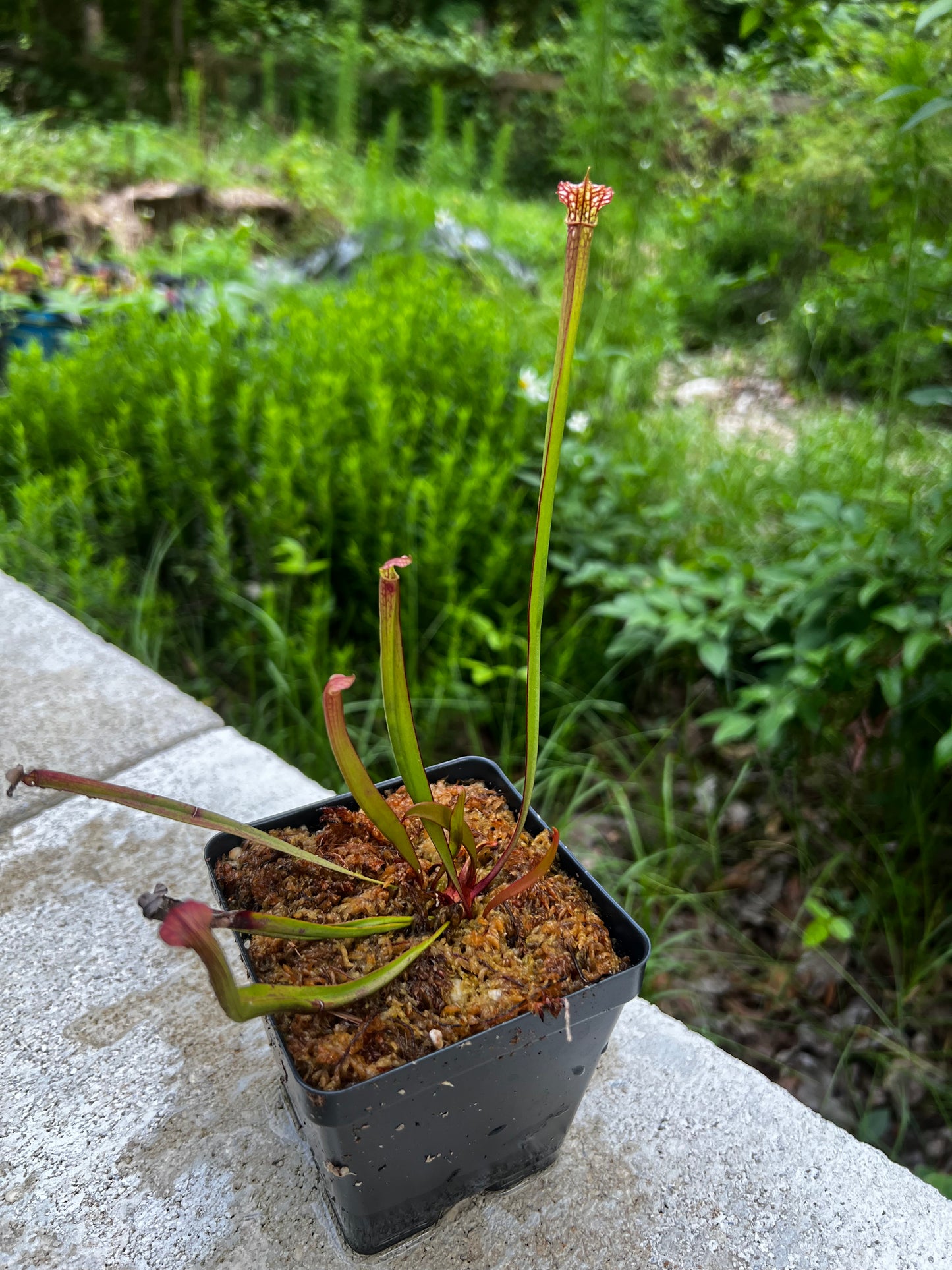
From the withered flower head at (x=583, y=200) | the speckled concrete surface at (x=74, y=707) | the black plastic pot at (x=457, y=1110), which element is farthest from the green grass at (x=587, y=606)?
the withered flower head at (x=583, y=200)

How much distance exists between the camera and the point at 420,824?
871 mm

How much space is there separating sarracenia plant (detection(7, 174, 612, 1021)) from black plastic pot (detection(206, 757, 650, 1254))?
76mm

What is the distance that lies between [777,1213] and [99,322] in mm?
2958

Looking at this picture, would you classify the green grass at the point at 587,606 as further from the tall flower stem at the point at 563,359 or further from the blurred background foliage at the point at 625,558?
the tall flower stem at the point at 563,359

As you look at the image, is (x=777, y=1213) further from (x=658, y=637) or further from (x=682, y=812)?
(x=658, y=637)

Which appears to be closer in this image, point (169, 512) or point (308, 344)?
point (169, 512)

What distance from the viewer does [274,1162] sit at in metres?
0.87

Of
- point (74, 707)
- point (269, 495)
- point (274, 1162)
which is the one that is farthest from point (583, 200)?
point (269, 495)

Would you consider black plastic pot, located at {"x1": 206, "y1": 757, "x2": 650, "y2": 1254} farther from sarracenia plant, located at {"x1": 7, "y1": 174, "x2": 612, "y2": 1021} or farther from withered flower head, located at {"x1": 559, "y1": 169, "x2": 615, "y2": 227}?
withered flower head, located at {"x1": 559, "y1": 169, "x2": 615, "y2": 227}

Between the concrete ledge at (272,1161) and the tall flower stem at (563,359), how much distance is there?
53 cm

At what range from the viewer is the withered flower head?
57cm

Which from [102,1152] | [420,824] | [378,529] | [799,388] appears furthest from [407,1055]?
[799,388]

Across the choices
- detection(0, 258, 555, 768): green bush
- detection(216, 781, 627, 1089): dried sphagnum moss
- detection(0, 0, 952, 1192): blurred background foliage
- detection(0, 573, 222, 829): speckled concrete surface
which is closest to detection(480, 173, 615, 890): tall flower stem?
detection(216, 781, 627, 1089): dried sphagnum moss

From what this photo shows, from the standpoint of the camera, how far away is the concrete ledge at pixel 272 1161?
812 millimetres
